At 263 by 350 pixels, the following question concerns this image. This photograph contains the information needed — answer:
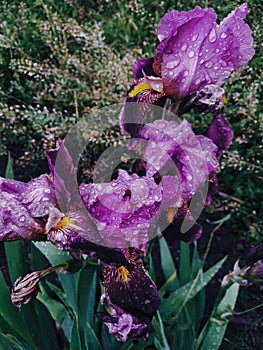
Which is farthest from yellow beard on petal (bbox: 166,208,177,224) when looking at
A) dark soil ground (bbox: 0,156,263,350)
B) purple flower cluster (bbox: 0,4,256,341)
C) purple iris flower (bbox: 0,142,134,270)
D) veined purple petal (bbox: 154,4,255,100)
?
dark soil ground (bbox: 0,156,263,350)

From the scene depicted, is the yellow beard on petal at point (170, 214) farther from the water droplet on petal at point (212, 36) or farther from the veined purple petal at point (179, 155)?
the water droplet on petal at point (212, 36)

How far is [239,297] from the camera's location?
198 cm

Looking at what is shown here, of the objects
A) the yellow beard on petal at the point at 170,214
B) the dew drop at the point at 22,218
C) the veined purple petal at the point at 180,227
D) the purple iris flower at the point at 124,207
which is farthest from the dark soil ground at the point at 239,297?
the dew drop at the point at 22,218

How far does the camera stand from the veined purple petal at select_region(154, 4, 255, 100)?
0.97 meters

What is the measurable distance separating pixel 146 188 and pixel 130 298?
0.74ft

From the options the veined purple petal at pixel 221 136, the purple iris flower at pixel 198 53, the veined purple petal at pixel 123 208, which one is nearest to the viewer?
the veined purple petal at pixel 123 208

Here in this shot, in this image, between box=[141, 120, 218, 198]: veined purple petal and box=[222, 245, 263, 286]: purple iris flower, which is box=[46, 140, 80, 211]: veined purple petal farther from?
box=[222, 245, 263, 286]: purple iris flower

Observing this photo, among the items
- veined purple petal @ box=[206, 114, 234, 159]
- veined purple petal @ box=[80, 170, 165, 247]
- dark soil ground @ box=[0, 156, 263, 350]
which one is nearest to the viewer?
veined purple petal @ box=[80, 170, 165, 247]

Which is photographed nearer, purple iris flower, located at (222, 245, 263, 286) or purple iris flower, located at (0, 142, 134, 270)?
purple iris flower, located at (0, 142, 134, 270)

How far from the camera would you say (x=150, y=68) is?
1156mm

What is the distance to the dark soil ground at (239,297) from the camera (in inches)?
69.6

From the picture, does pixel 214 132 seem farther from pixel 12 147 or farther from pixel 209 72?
pixel 12 147

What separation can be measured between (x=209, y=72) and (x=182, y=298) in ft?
2.33

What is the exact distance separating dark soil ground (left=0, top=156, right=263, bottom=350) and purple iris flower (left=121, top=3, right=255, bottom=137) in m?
0.78
